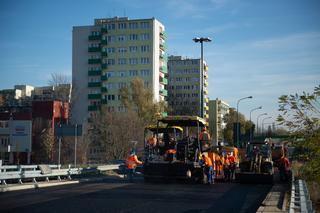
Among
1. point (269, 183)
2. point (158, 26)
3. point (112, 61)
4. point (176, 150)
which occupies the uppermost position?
point (158, 26)

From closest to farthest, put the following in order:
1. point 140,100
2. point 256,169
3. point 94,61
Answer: point 256,169 → point 140,100 → point 94,61

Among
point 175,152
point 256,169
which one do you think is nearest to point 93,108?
point 256,169

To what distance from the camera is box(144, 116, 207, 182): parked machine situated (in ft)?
63.9

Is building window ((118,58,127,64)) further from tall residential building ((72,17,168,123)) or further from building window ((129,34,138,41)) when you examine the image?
building window ((129,34,138,41))

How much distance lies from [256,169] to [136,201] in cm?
1012

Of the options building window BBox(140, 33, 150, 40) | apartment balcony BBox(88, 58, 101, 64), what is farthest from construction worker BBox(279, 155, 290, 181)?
apartment balcony BBox(88, 58, 101, 64)

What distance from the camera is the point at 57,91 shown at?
78625mm

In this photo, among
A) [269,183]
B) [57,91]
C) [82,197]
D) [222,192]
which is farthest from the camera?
[57,91]

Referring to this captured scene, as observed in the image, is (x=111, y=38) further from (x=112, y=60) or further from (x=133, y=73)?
(x=133, y=73)

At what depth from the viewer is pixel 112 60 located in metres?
85.1

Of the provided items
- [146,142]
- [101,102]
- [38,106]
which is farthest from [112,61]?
[146,142]

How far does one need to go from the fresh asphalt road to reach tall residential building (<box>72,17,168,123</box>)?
6646 centimetres

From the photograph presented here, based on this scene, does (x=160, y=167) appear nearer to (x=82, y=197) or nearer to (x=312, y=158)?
(x=82, y=197)

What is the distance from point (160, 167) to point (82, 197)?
6.14 metres
